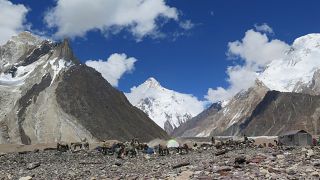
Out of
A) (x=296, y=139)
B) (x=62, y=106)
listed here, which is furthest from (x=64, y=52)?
(x=296, y=139)

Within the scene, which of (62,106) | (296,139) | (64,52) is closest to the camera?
(296,139)

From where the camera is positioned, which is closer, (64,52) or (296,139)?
(296,139)

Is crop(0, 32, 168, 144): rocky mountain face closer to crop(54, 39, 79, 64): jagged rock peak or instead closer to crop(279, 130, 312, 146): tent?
crop(54, 39, 79, 64): jagged rock peak

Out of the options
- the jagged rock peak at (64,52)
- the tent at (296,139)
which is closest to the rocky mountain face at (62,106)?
the jagged rock peak at (64,52)

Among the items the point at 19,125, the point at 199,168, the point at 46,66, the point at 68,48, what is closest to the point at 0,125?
the point at 19,125

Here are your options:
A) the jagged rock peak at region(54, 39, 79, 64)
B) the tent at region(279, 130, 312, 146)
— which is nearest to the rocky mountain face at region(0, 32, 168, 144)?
the jagged rock peak at region(54, 39, 79, 64)

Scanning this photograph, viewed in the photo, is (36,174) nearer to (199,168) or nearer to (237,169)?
(199,168)

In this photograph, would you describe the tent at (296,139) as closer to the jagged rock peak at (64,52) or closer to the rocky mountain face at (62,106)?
the rocky mountain face at (62,106)

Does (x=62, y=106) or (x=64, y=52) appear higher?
(x=64, y=52)

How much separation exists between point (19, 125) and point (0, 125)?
1968cm

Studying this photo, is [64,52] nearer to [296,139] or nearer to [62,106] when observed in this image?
[62,106]

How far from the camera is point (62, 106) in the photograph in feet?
527

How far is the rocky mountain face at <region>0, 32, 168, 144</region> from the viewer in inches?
5901

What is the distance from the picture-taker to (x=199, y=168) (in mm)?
26375
